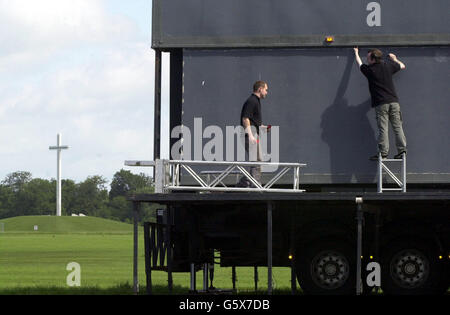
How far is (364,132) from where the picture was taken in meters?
14.8

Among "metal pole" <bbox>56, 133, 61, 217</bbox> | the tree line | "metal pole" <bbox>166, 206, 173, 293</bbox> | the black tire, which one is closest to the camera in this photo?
the black tire

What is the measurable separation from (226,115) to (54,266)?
1585 centimetres

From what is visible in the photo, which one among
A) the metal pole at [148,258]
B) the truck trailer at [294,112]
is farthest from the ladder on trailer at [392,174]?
the metal pole at [148,258]

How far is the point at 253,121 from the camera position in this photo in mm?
13844

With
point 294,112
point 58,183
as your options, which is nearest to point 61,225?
point 58,183

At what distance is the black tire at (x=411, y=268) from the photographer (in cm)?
1365

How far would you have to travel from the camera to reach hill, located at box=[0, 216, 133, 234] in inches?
4742

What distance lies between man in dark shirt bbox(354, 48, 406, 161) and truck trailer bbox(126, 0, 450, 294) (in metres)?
0.43

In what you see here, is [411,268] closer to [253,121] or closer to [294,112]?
[294,112]

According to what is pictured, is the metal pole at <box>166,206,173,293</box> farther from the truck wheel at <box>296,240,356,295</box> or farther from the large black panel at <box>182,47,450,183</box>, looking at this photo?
the truck wheel at <box>296,240,356,295</box>

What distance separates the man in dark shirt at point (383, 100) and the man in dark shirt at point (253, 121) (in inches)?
69.9

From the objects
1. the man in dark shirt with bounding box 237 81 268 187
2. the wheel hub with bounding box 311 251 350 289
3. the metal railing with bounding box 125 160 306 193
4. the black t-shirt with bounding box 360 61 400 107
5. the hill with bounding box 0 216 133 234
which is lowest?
the hill with bounding box 0 216 133 234

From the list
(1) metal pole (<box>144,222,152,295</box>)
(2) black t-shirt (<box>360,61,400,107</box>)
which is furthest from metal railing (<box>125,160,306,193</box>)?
(2) black t-shirt (<box>360,61,400,107</box>)

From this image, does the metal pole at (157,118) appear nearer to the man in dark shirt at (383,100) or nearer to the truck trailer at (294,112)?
the truck trailer at (294,112)
